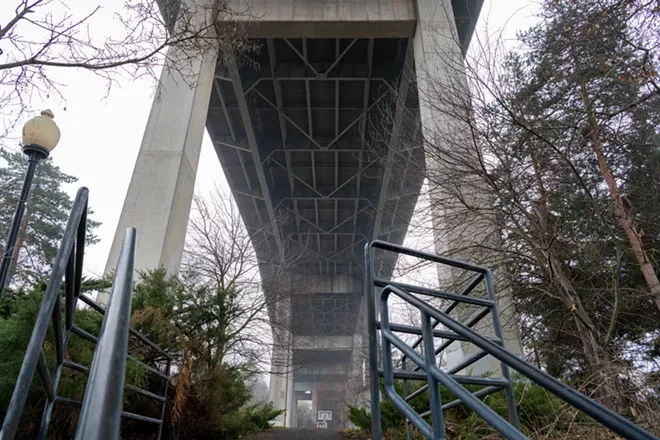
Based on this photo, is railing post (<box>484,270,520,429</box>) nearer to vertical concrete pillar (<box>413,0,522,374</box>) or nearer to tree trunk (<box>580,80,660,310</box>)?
vertical concrete pillar (<box>413,0,522,374</box>)

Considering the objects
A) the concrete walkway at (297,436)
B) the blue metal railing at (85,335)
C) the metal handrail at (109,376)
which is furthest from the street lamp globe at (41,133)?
the concrete walkway at (297,436)

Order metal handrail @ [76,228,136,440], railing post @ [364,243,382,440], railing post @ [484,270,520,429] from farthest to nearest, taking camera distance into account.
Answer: railing post @ [484,270,520,429] < railing post @ [364,243,382,440] < metal handrail @ [76,228,136,440]

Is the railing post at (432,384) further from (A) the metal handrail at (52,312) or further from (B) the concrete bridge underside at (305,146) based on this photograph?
(B) the concrete bridge underside at (305,146)

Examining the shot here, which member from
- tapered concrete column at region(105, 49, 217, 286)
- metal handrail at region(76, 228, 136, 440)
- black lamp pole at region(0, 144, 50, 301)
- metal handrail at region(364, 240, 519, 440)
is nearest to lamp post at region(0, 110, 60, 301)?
black lamp pole at region(0, 144, 50, 301)

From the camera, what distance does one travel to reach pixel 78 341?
2863 mm

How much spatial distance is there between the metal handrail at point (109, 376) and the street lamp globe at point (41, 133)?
3.98 m

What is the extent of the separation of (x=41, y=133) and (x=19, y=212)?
1025 millimetres

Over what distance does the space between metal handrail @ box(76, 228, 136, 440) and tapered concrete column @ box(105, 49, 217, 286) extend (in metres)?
5.82

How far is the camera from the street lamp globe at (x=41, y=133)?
4023 millimetres

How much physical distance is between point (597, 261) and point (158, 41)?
242 inches

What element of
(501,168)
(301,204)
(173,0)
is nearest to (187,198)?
(173,0)

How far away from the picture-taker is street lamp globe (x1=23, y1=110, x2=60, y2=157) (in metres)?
4.02

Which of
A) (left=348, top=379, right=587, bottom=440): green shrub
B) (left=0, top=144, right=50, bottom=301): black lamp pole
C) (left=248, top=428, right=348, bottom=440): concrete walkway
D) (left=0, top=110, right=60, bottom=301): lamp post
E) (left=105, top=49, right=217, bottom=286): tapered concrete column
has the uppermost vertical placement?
(left=105, top=49, right=217, bottom=286): tapered concrete column

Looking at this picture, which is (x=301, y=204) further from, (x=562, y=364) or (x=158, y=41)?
(x=158, y=41)
